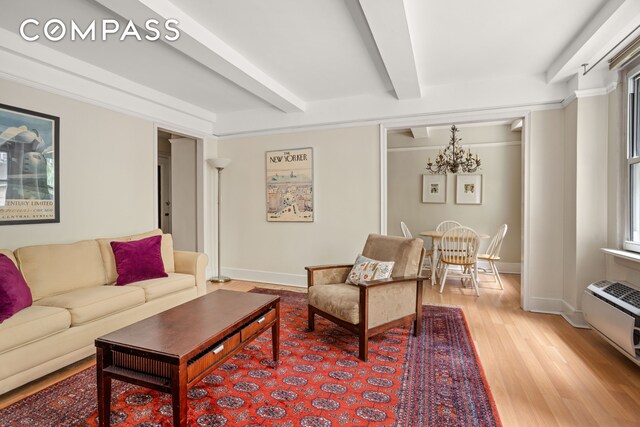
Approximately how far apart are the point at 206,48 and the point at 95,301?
7.10 feet

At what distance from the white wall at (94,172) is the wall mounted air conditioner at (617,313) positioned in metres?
4.55

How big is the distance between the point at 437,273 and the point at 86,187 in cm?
504

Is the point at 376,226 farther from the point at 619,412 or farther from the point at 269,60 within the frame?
the point at 619,412

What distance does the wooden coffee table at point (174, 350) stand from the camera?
1538 millimetres

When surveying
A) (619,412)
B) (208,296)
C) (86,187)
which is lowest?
(619,412)

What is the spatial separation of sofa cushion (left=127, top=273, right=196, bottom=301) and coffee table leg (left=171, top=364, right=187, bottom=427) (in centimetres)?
169

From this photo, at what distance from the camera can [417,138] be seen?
20.5ft

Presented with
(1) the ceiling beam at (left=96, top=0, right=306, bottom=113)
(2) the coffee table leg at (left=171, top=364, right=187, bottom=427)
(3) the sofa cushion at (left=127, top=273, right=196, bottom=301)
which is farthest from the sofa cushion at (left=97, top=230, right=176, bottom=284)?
(2) the coffee table leg at (left=171, top=364, right=187, bottom=427)

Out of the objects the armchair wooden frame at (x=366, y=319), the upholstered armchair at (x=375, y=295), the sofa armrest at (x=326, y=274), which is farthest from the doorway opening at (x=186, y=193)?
the armchair wooden frame at (x=366, y=319)

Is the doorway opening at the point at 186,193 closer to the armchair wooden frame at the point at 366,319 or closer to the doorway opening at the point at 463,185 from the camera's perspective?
the armchair wooden frame at the point at 366,319

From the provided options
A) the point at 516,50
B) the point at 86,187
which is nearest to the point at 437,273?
the point at 516,50

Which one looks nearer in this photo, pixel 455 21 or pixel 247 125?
pixel 455 21

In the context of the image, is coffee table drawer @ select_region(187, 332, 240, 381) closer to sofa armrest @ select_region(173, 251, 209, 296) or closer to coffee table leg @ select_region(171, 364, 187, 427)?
coffee table leg @ select_region(171, 364, 187, 427)

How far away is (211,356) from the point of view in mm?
1755
